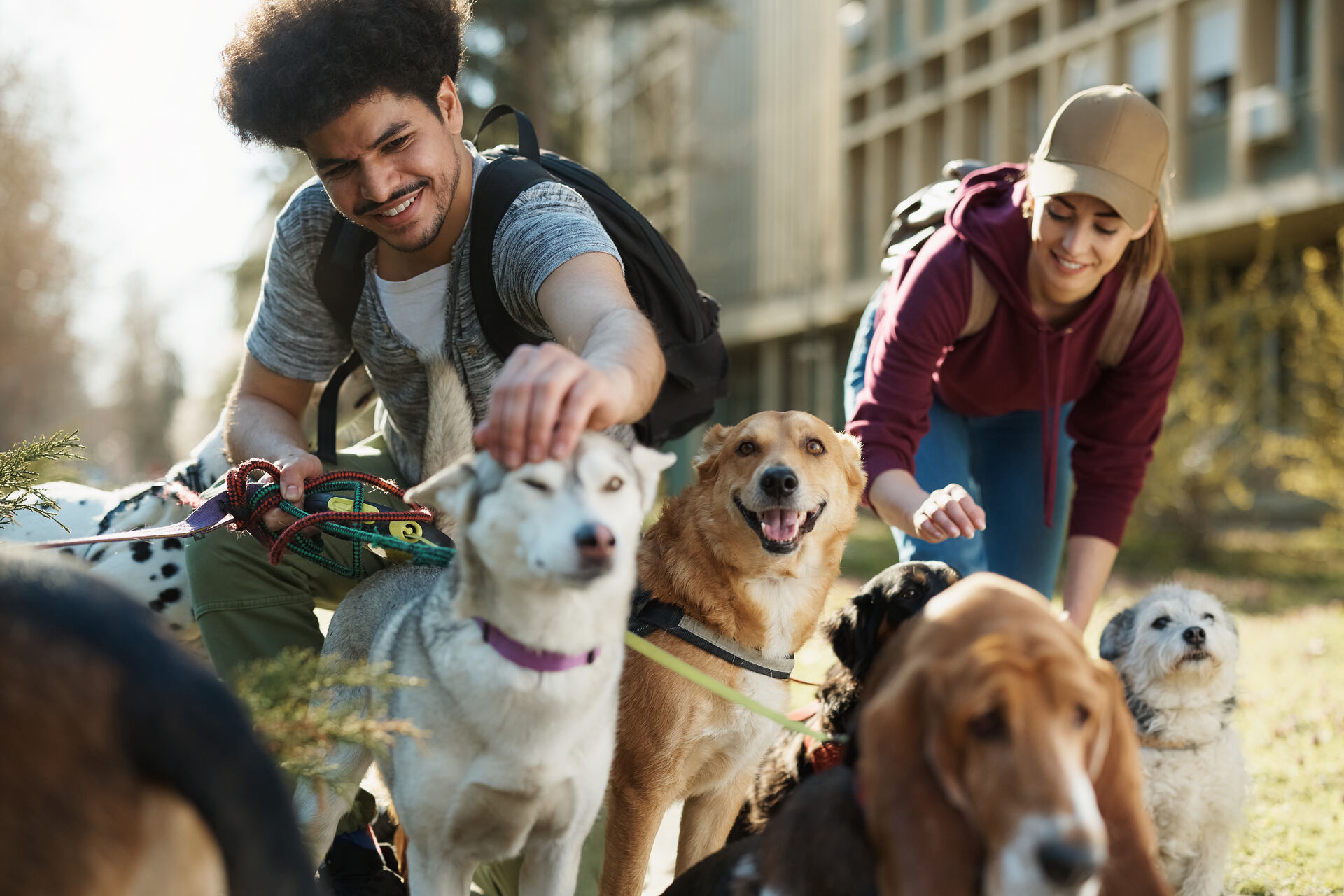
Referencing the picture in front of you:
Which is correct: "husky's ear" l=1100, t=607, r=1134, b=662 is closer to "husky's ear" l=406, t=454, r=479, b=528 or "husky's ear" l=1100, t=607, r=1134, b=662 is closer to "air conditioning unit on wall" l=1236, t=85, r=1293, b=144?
"husky's ear" l=406, t=454, r=479, b=528

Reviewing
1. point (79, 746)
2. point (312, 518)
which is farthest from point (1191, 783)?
point (79, 746)

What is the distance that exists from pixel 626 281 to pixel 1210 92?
17.2 metres

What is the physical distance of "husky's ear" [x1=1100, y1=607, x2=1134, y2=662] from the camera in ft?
12.1

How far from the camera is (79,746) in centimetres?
127

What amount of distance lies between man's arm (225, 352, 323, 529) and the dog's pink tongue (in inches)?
55.4

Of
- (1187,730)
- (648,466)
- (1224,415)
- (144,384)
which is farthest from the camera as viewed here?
(144,384)

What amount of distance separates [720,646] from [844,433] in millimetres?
939

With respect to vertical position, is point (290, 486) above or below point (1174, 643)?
above

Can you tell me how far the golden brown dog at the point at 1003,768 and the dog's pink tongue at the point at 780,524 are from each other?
172 cm

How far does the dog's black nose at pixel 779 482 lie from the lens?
338 centimetres

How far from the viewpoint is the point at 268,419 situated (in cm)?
332

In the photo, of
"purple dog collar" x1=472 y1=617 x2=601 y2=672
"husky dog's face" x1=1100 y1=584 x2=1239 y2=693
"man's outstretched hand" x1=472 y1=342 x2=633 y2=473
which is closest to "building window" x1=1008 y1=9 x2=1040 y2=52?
"husky dog's face" x1=1100 y1=584 x2=1239 y2=693

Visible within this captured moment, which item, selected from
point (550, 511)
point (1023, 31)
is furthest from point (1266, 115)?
point (550, 511)

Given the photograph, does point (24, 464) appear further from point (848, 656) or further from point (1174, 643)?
point (1174, 643)
